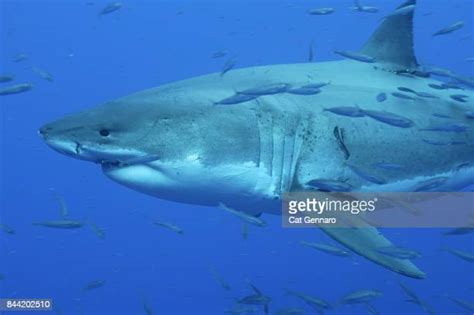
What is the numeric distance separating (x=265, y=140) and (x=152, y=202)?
851 inches

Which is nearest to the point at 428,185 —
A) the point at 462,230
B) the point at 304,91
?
the point at 462,230

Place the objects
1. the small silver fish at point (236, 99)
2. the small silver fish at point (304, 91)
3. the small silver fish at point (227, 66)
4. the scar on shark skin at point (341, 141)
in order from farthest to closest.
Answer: the small silver fish at point (227, 66) → the scar on shark skin at point (341, 141) → the small silver fish at point (304, 91) → the small silver fish at point (236, 99)

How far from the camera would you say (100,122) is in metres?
3.21

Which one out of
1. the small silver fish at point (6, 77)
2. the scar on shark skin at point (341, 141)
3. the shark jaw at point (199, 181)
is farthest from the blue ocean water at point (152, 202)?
the shark jaw at point (199, 181)

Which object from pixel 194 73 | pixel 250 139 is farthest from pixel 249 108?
pixel 194 73

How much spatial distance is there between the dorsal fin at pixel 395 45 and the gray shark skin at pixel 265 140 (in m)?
0.19

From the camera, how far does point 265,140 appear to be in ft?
12.1

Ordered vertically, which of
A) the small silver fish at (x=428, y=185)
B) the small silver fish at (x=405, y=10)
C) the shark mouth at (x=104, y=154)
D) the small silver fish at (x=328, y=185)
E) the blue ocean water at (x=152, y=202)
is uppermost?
the small silver fish at (x=405, y=10)

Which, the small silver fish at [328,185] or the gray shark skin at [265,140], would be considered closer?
the gray shark skin at [265,140]

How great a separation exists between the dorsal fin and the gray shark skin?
19cm

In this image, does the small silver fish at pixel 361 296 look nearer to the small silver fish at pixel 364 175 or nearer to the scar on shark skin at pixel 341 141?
the small silver fish at pixel 364 175

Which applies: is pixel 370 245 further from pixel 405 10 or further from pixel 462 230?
pixel 405 10

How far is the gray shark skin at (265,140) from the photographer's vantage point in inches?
127

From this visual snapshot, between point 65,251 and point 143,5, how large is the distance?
16.1 m
